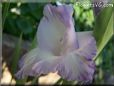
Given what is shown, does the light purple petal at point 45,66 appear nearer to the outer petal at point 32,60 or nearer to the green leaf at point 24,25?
the outer petal at point 32,60

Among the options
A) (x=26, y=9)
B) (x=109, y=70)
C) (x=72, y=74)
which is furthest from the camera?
(x=109, y=70)

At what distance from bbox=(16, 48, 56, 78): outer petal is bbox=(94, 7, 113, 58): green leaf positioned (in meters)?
0.08

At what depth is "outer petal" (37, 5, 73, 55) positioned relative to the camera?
499 mm

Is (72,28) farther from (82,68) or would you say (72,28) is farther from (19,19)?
(19,19)

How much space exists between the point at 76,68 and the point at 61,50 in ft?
0.13

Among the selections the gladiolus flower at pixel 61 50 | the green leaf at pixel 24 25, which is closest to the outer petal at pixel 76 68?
the gladiolus flower at pixel 61 50

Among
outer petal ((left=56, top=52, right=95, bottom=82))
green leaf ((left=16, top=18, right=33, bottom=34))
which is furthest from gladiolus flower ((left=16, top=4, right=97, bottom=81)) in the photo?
green leaf ((left=16, top=18, right=33, bottom=34))

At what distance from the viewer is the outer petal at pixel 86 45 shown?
1.60ft

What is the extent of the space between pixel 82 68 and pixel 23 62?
0.09 metres

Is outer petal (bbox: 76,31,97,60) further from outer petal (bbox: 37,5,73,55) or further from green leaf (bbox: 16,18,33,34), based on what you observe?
green leaf (bbox: 16,18,33,34)

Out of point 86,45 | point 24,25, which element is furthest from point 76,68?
point 24,25

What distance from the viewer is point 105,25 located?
0.52 m

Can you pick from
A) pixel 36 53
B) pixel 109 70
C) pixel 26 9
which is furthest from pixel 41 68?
pixel 109 70

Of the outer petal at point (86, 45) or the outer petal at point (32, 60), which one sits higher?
the outer petal at point (86, 45)
